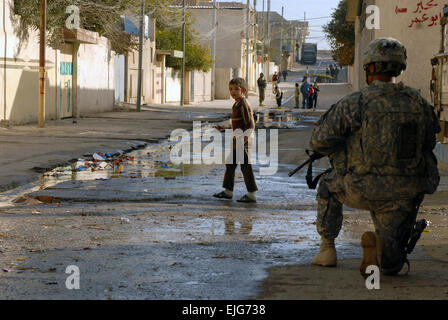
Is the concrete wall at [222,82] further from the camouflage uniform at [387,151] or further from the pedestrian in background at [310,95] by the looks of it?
the camouflage uniform at [387,151]

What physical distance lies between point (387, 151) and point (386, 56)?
2.20 feet

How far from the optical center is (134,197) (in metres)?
9.77

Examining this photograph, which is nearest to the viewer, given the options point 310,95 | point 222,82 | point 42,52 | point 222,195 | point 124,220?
point 124,220

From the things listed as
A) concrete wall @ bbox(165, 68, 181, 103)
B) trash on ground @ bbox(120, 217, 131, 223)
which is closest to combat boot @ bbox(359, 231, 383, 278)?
trash on ground @ bbox(120, 217, 131, 223)

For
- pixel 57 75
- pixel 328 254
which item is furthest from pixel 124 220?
pixel 57 75

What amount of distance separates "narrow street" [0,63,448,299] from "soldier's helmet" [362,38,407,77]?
1.44 metres

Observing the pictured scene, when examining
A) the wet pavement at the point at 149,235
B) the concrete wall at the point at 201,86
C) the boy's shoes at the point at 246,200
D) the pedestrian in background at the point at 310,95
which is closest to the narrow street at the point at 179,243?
the wet pavement at the point at 149,235

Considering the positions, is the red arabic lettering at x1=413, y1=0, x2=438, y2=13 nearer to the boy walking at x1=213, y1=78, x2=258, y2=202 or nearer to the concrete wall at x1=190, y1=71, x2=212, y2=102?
the boy walking at x1=213, y1=78, x2=258, y2=202

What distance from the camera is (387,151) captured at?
5184 mm

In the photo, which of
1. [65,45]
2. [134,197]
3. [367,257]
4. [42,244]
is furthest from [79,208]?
[65,45]

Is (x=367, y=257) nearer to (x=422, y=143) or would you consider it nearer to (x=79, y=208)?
(x=422, y=143)

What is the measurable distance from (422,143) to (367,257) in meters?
0.86

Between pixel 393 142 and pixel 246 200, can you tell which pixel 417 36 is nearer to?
pixel 246 200

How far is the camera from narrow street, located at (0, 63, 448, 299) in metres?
5.03
